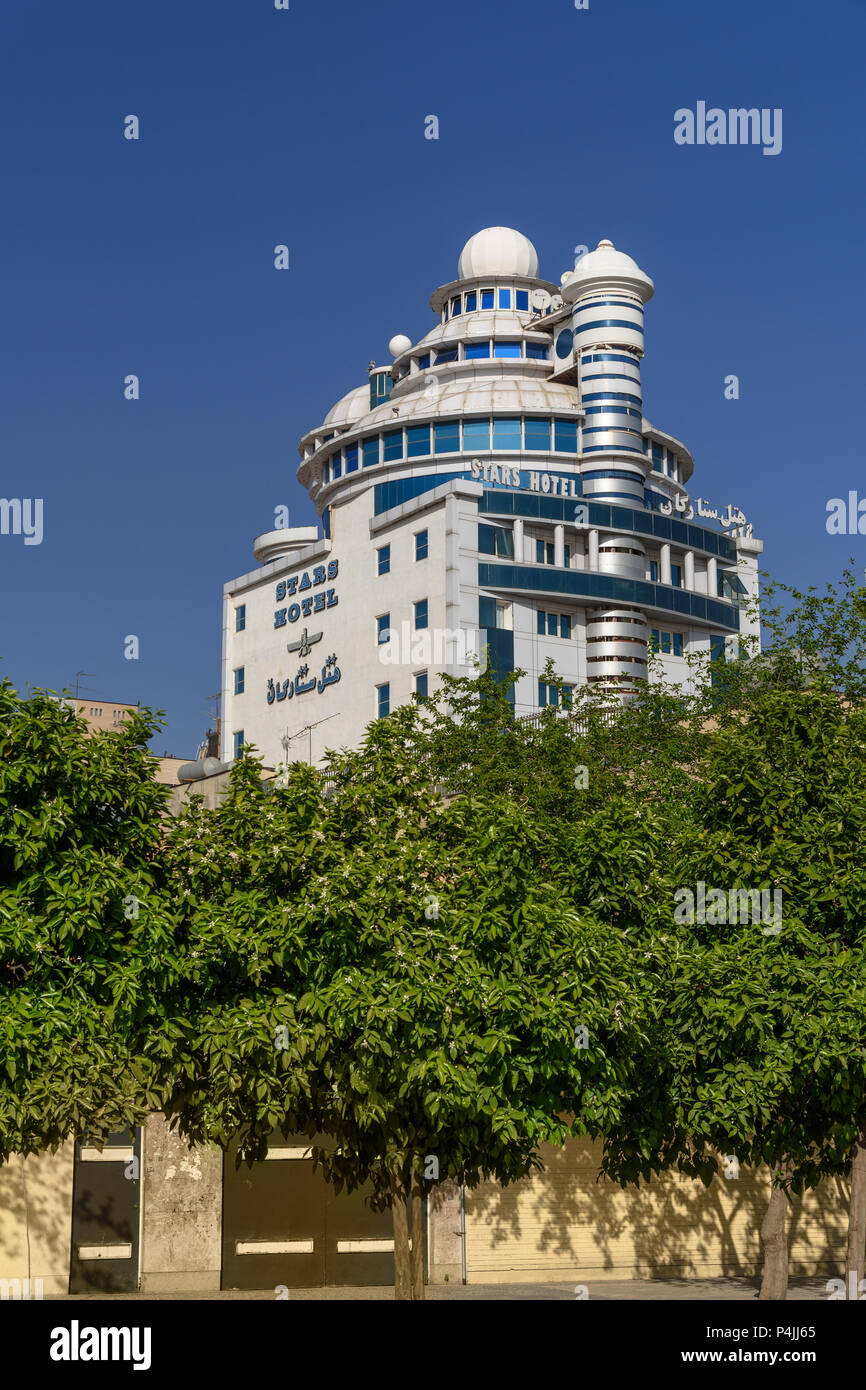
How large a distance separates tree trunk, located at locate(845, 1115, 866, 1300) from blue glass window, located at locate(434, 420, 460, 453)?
253ft

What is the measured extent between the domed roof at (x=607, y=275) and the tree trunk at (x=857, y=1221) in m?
82.4

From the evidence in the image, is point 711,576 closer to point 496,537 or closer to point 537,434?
point 537,434

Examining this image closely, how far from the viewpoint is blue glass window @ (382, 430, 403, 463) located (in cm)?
10100

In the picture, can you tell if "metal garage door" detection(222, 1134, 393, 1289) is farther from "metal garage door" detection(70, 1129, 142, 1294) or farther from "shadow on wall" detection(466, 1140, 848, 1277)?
"shadow on wall" detection(466, 1140, 848, 1277)

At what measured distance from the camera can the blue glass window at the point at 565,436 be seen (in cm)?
9831

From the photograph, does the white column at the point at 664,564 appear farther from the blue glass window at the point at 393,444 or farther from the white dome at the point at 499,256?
the white dome at the point at 499,256

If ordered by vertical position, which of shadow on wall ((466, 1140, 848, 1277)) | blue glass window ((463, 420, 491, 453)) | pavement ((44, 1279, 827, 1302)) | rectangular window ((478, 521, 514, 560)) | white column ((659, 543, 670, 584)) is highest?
blue glass window ((463, 420, 491, 453))

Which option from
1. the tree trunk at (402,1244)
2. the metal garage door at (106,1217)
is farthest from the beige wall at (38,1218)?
the tree trunk at (402,1244)

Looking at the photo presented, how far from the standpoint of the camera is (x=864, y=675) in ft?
118

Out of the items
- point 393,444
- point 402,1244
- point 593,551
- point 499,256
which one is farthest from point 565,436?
point 402,1244

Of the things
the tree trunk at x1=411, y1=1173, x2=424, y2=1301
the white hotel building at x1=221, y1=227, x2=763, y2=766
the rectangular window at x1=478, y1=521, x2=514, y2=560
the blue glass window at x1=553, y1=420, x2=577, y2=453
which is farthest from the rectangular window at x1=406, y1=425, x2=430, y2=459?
the tree trunk at x1=411, y1=1173, x2=424, y2=1301

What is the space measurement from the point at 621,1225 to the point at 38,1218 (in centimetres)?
1083

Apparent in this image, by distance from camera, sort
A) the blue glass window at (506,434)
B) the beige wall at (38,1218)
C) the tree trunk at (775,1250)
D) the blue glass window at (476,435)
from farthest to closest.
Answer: the blue glass window at (506,434)
the blue glass window at (476,435)
the beige wall at (38,1218)
the tree trunk at (775,1250)
